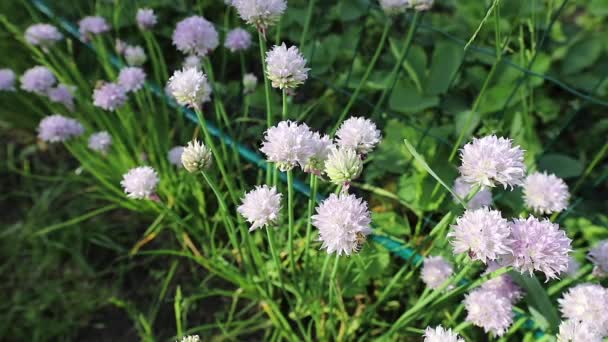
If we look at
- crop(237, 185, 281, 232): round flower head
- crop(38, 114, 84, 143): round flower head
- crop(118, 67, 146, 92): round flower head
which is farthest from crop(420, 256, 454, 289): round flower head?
crop(38, 114, 84, 143): round flower head

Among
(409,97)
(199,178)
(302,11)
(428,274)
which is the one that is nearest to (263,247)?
(199,178)

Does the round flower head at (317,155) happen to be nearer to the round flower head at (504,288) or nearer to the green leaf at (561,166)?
the round flower head at (504,288)

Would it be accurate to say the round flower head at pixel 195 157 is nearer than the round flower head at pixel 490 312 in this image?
Yes

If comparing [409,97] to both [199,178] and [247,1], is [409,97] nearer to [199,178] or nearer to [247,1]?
[199,178]

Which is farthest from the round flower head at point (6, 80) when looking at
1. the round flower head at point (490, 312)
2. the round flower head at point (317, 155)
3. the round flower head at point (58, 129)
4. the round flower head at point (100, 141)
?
the round flower head at point (490, 312)

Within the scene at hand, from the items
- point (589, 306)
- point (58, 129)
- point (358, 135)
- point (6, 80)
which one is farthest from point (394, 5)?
point (6, 80)

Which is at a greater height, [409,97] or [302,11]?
[302,11]
